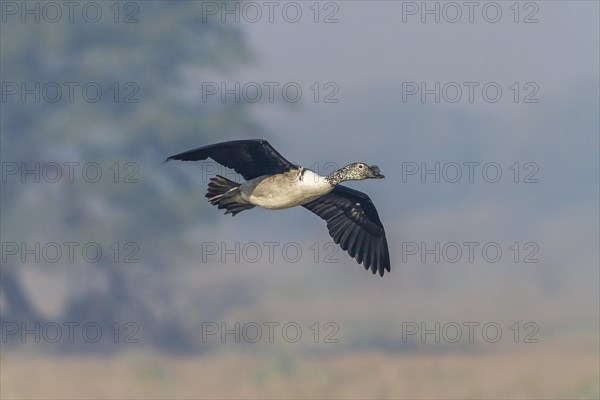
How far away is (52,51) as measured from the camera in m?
53.5

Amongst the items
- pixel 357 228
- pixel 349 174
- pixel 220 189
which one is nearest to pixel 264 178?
pixel 220 189

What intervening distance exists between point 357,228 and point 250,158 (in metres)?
3.41

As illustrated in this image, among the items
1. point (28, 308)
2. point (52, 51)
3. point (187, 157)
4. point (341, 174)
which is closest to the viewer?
point (187, 157)

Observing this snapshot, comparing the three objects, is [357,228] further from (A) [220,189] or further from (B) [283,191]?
(A) [220,189]

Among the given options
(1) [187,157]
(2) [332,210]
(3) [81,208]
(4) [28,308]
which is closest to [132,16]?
(3) [81,208]

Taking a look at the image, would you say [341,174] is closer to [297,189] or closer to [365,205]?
[297,189]

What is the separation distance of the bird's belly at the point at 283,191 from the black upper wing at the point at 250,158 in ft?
0.77

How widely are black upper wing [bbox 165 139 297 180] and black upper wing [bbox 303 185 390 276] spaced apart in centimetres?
272

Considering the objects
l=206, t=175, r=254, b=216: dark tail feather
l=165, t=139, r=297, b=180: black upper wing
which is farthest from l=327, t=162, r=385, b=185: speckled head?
l=206, t=175, r=254, b=216: dark tail feather

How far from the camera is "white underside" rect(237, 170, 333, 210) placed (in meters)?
21.8

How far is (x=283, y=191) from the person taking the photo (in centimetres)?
2180

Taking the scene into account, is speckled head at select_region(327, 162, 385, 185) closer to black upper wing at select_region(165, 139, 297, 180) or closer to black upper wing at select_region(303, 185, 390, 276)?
black upper wing at select_region(165, 139, 297, 180)

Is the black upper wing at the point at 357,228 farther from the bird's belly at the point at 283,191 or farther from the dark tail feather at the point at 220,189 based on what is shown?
the dark tail feather at the point at 220,189

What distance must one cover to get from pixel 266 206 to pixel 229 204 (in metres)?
0.73
